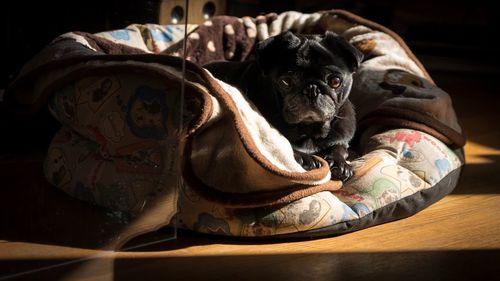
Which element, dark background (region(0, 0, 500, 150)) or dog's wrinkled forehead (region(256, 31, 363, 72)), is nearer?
dog's wrinkled forehead (region(256, 31, 363, 72))

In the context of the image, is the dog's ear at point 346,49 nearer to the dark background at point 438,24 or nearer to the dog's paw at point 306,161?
the dog's paw at point 306,161

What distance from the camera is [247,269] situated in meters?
1.60

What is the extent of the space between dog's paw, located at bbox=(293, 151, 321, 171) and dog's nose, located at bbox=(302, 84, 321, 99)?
161 millimetres

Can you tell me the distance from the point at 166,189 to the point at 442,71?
2797 millimetres

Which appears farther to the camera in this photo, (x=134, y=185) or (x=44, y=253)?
(x=134, y=185)

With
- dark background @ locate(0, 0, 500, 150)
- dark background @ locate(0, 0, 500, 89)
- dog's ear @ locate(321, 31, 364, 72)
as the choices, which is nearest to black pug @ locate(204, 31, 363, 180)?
dog's ear @ locate(321, 31, 364, 72)

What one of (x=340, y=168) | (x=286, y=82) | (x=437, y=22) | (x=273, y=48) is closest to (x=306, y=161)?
(x=340, y=168)

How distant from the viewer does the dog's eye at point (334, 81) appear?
2.06 m

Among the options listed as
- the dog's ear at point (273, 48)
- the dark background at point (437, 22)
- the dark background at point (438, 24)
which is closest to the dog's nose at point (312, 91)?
the dog's ear at point (273, 48)

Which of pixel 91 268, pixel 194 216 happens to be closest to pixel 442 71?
pixel 194 216

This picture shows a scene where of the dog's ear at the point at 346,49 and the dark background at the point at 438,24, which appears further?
the dark background at the point at 438,24

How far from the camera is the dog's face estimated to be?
6.68ft

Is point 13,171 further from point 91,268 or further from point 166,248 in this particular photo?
point 166,248

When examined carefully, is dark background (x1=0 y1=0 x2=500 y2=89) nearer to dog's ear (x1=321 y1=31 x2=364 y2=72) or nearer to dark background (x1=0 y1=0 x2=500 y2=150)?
dark background (x1=0 y1=0 x2=500 y2=150)
